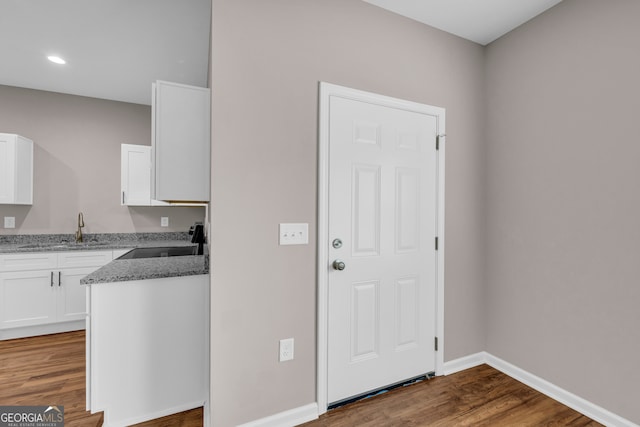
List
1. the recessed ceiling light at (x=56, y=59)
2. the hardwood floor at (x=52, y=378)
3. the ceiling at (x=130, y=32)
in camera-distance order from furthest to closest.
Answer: the recessed ceiling light at (x=56, y=59)
the ceiling at (x=130, y=32)
the hardwood floor at (x=52, y=378)

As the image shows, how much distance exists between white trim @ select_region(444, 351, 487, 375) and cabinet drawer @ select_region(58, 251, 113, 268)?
369cm

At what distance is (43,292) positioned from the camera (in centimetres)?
315

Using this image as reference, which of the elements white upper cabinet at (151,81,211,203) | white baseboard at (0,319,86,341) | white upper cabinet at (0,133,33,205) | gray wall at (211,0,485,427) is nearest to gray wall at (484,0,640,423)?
gray wall at (211,0,485,427)

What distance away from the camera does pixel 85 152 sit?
3.77 metres

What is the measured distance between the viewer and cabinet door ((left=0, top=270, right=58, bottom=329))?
301 cm

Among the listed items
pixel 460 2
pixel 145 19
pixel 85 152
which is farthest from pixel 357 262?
pixel 85 152

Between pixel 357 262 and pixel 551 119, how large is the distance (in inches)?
66.4

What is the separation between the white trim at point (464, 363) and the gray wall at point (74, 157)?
3846 millimetres

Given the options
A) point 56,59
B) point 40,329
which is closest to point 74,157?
point 56,59

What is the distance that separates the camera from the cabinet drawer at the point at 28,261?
9.87 feet

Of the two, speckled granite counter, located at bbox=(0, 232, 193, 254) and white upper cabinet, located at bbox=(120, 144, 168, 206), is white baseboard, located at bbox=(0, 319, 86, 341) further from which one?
white upper cabinet, located at bbox=(120, 144, 168, 206)

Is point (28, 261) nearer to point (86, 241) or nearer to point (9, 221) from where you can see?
point (86, 241)

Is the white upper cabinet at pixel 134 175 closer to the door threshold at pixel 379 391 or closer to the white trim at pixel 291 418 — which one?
the white trim at pixel 291 418

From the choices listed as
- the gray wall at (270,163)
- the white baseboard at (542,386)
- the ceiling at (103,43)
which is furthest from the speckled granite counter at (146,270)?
the white baseboard at (542,386)
